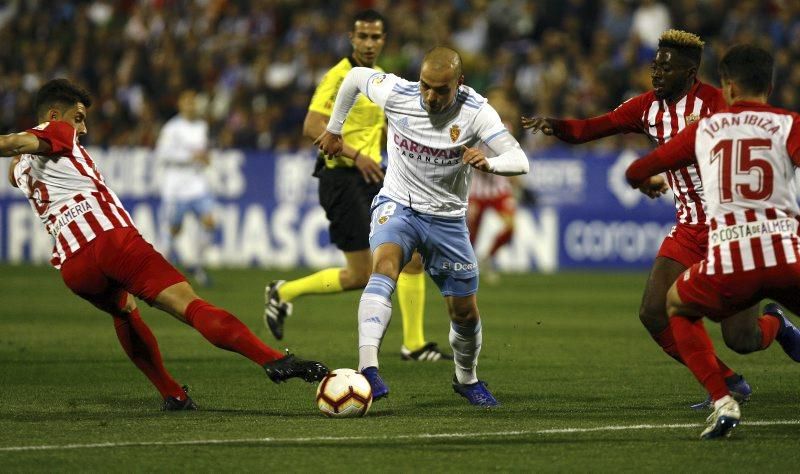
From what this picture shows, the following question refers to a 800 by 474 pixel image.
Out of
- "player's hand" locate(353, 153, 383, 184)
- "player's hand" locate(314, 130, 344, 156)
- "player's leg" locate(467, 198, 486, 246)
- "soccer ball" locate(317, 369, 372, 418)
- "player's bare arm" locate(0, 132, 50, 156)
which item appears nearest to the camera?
"player's bare arm" locate(0, 132, 50, 156)

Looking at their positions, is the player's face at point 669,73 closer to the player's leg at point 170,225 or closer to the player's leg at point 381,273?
the player's leg at point 381,273

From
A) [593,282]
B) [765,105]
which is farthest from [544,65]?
[765,105]

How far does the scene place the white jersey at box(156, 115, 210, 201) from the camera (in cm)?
1884

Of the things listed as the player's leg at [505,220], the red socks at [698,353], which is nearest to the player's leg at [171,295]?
the red socks at [698,353]

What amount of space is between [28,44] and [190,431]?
67.4ft

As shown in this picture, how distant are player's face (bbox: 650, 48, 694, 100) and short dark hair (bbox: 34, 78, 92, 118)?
3.22 metres

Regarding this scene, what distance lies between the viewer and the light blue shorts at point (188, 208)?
741 inches

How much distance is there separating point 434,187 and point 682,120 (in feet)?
4.77

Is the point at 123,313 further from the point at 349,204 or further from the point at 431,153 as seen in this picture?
A: the point at 349,204

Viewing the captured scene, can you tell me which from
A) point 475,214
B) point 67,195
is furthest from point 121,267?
point 475,214

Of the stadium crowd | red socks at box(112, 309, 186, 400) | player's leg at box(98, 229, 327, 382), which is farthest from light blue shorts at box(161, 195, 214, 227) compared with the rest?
player's leg at box(98, 229, 327, 382)

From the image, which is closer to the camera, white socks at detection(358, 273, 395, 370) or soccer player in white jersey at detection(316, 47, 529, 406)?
white socks at detection(358, 273, 395, 370)

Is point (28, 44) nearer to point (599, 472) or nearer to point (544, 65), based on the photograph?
point (544, 65)

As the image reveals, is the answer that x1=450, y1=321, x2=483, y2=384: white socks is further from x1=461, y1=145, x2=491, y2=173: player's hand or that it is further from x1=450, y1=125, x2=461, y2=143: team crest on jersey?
x1=461, y1=145, x2=491, y2=173: player's hand
